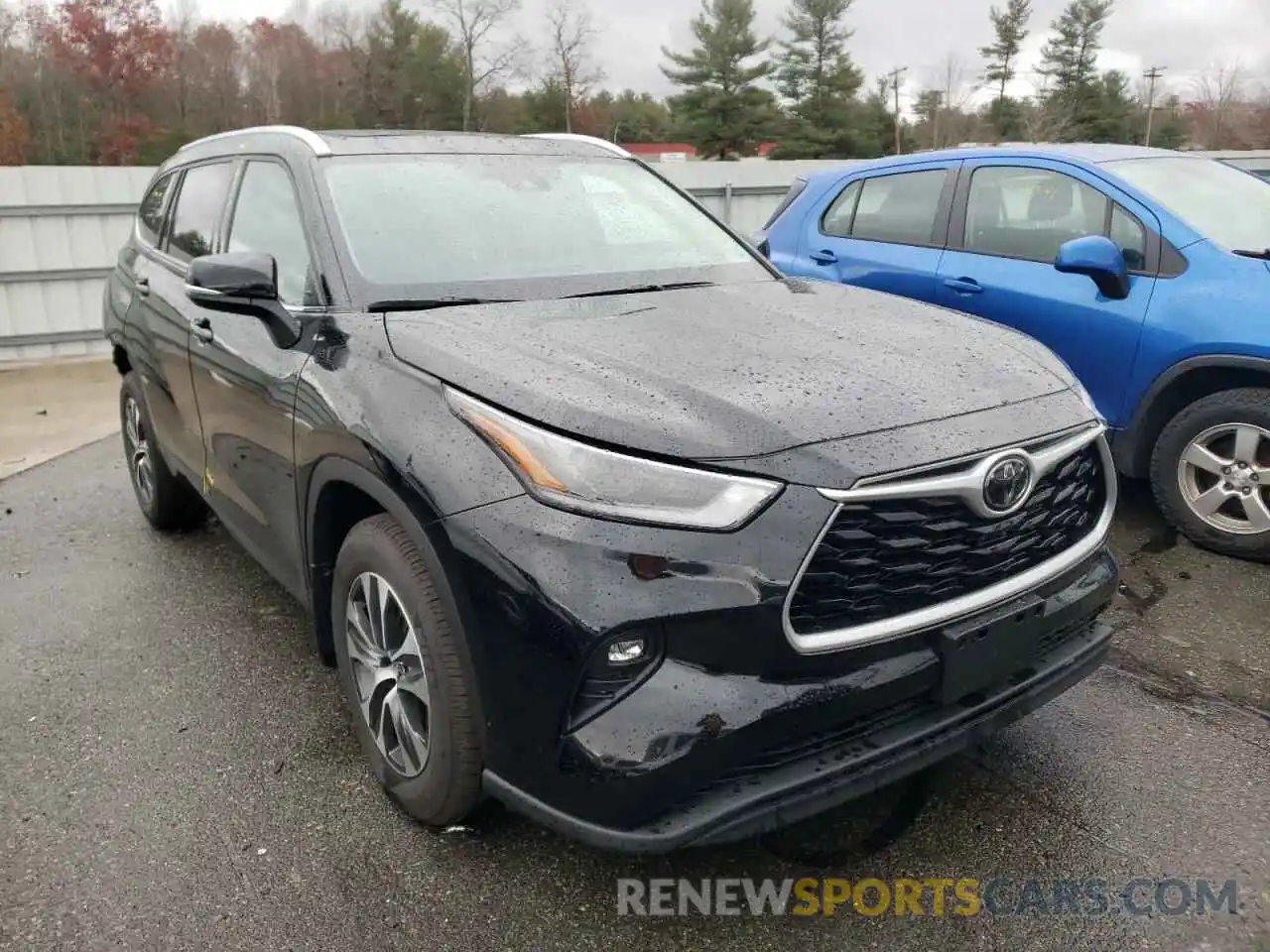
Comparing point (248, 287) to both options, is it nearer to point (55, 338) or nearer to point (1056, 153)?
point (1056, 153)

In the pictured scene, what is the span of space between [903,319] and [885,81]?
61.5 meters

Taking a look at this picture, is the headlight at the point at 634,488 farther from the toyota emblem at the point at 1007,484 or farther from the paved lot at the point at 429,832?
the paved lot at the point at 429,832

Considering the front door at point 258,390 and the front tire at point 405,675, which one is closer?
the front tire at point 405,675

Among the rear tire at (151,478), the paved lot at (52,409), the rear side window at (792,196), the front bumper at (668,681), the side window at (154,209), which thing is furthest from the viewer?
the paved lot at (52,409)

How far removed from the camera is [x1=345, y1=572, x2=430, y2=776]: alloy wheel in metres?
2.38

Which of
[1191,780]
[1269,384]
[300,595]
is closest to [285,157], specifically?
[300,595]

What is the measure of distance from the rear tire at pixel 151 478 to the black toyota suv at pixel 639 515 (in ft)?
5.77

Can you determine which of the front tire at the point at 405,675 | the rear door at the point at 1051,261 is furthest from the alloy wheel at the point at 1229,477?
the front tire at the point at 405,675

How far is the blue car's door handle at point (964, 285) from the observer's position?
4875 mm

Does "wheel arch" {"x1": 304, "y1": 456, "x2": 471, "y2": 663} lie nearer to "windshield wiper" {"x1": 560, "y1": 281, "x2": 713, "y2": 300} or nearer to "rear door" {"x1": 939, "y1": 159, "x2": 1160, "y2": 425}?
"windshield wiper" {"x1": 560, "y1": 281, "x2": 713, "y2": 300}

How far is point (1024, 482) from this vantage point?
7.18ft

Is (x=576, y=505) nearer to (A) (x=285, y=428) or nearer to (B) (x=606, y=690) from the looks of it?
(B) (x=606, y=690)

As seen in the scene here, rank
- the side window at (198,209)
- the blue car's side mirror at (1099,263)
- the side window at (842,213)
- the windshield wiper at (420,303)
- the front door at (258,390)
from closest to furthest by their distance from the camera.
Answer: the windshield wiper at (420,303), the front door at (258,390), the side window at (198,209), the blue car's side mirror at (1099,263), the side window at (842,213)

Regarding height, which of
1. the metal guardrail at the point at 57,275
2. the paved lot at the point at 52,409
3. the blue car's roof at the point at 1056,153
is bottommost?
the paved lot at the point at 52,409
